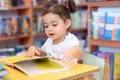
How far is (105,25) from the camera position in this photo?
2.12 metres

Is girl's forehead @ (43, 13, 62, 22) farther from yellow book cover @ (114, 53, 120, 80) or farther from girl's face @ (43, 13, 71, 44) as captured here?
yellow book cover @ (114, 53, 120, 80)

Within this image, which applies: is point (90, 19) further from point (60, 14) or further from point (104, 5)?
point (60, 14)

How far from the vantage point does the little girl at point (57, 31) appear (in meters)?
1.50

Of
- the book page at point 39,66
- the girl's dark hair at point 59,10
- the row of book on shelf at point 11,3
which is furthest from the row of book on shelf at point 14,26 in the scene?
the book page at point 39,66

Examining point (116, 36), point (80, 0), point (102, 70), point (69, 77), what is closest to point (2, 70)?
point (69, 77)

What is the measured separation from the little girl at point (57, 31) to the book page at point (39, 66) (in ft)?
0.70

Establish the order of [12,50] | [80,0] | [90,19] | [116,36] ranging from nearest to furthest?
[116,36], [90,19], [12,50], [80,0]

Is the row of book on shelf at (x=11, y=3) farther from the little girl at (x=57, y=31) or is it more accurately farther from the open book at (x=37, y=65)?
the open book at (x=37, y=65)

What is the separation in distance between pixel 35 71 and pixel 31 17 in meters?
2.17

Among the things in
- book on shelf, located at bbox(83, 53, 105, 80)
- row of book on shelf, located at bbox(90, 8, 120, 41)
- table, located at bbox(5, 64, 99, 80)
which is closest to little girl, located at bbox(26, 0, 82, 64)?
book on shelf, located at bbox(83, 53, 105, 80)

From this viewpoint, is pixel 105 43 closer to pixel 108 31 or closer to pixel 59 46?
pixel 108 31

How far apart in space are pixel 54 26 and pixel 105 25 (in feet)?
2.51

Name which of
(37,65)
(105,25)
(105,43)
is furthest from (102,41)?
(37,65)

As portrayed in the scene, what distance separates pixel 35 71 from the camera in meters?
1.07
